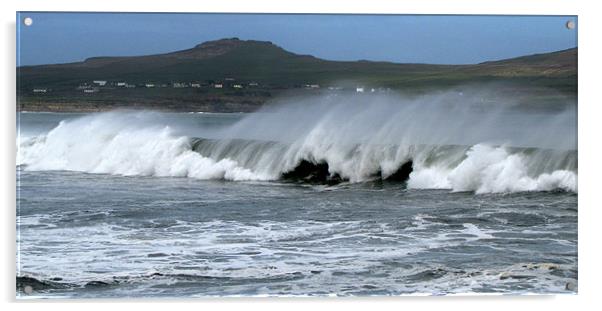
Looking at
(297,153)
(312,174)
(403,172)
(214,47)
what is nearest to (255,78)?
(214,47)

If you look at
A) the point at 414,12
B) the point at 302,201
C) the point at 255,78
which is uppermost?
the point at 414,12

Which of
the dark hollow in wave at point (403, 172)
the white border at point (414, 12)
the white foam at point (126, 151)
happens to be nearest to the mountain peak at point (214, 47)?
the white border at point (414, 12)

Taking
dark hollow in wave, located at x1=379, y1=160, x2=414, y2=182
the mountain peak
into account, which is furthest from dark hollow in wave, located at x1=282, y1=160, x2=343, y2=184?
the mountain peak

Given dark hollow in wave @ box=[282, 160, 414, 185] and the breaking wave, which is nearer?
the breaking wave

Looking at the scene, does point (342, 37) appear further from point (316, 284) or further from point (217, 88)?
point (316, 284)

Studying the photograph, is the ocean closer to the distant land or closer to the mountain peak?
the distant land

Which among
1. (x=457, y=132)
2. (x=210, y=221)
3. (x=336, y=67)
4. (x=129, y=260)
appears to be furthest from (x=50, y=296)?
(x=457, y=132)

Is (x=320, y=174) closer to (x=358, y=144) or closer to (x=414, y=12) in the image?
(x=358, y=144)
